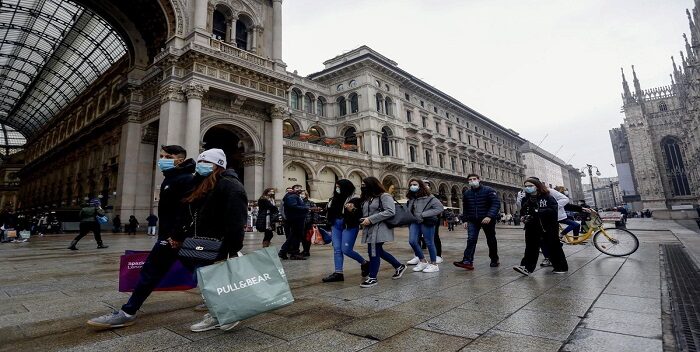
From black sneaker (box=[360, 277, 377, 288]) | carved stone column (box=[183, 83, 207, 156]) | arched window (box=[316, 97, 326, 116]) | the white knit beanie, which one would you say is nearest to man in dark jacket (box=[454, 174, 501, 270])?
black sneaker (box=[360, 277, 377, 288])

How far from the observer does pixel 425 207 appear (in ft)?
20.2

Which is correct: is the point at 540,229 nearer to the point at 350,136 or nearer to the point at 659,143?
the point at 350,136

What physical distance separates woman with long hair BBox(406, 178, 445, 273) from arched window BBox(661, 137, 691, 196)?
7000 cm

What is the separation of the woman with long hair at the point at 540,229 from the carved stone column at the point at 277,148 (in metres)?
17.5

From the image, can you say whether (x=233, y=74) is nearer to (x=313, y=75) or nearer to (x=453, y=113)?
(x=313, y=75)

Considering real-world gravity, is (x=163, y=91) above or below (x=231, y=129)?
above

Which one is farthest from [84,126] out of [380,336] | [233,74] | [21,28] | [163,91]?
[380,336]

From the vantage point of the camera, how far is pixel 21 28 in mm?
29219

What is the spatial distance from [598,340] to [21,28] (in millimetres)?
42673

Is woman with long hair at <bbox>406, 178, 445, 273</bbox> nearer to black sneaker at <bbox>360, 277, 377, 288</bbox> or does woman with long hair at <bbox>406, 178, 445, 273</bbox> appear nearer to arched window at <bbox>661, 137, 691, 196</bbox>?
black sneaker at <bbox>360, 277, 377, 288</bbox>

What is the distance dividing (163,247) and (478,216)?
5.24 meters

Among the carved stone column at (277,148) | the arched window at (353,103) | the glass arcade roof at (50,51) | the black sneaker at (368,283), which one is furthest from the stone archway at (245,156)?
the black sneaker at (368,283)

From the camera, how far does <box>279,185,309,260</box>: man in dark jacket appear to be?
786cm

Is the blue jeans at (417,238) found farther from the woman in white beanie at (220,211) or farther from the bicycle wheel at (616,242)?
the bicycle wheel at (616,242)
